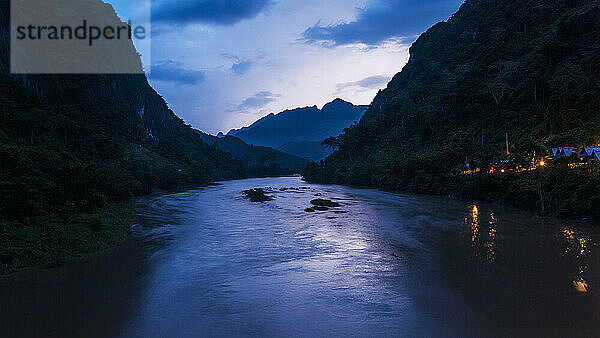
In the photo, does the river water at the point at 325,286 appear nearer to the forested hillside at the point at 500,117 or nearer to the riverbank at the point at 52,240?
the riverbank at the point at 52,240

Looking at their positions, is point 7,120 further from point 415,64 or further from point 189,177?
point 415,64

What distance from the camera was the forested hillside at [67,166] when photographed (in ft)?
67.6

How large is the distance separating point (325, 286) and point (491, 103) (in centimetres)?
7741

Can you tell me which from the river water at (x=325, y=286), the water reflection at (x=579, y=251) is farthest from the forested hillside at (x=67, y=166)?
the water reflection at (x=579, y=251)

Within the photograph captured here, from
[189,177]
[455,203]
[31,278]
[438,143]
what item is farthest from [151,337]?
[189,177]

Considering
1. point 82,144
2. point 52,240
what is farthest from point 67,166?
point 82,144

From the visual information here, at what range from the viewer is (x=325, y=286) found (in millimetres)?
16109

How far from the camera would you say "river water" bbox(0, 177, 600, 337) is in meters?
12.0

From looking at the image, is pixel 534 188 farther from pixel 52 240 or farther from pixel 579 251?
pixel 52 240

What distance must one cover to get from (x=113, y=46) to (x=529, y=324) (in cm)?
18195

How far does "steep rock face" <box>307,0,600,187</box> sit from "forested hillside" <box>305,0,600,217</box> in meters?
0.23

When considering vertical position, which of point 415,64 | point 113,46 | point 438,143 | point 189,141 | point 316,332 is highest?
point 113,46

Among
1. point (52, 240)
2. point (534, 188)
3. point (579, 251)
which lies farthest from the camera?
point (534, 188)

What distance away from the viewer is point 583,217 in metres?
30.1
